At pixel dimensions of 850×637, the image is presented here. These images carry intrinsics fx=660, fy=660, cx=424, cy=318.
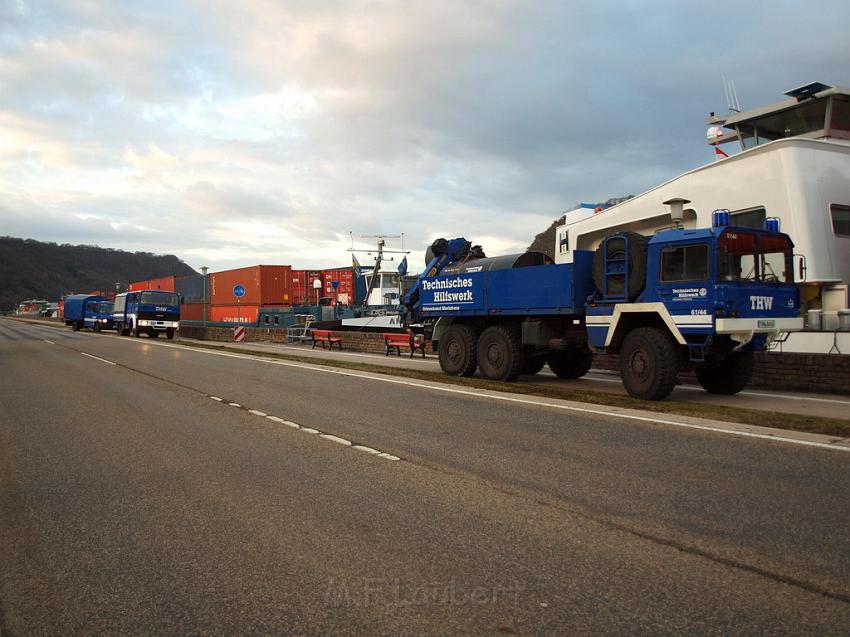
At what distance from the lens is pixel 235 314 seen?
1683 inches

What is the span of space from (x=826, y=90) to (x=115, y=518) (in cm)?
1870

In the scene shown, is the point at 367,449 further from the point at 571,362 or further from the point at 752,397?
the point at 571,362

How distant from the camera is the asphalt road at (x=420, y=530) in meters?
3.29

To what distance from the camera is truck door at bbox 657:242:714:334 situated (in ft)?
33.6

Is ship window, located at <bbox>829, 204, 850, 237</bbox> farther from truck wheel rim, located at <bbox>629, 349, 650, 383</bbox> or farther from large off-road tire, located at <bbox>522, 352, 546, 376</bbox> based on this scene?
large off-road tire, located at <bbox>522, 352, 546, 376</bbox>

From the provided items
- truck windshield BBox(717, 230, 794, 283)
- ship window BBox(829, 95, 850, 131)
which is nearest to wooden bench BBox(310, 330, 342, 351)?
ship window BBox(829, 95, 850, 131)

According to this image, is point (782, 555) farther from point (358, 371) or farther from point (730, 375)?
point (358, 371)

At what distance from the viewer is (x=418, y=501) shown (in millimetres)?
5172

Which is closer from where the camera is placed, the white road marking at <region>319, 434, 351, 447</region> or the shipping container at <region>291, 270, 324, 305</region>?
the white road marking at <region>319, 434, 351, 447</region>

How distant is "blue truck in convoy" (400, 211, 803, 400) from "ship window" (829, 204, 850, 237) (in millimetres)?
4347

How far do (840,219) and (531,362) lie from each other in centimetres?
735

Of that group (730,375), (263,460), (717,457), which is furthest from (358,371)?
(717,457)

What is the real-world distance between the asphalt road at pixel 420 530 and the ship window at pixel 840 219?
8.95 m

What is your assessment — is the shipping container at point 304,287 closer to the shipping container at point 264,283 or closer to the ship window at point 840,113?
the shipping container at point 264,283
